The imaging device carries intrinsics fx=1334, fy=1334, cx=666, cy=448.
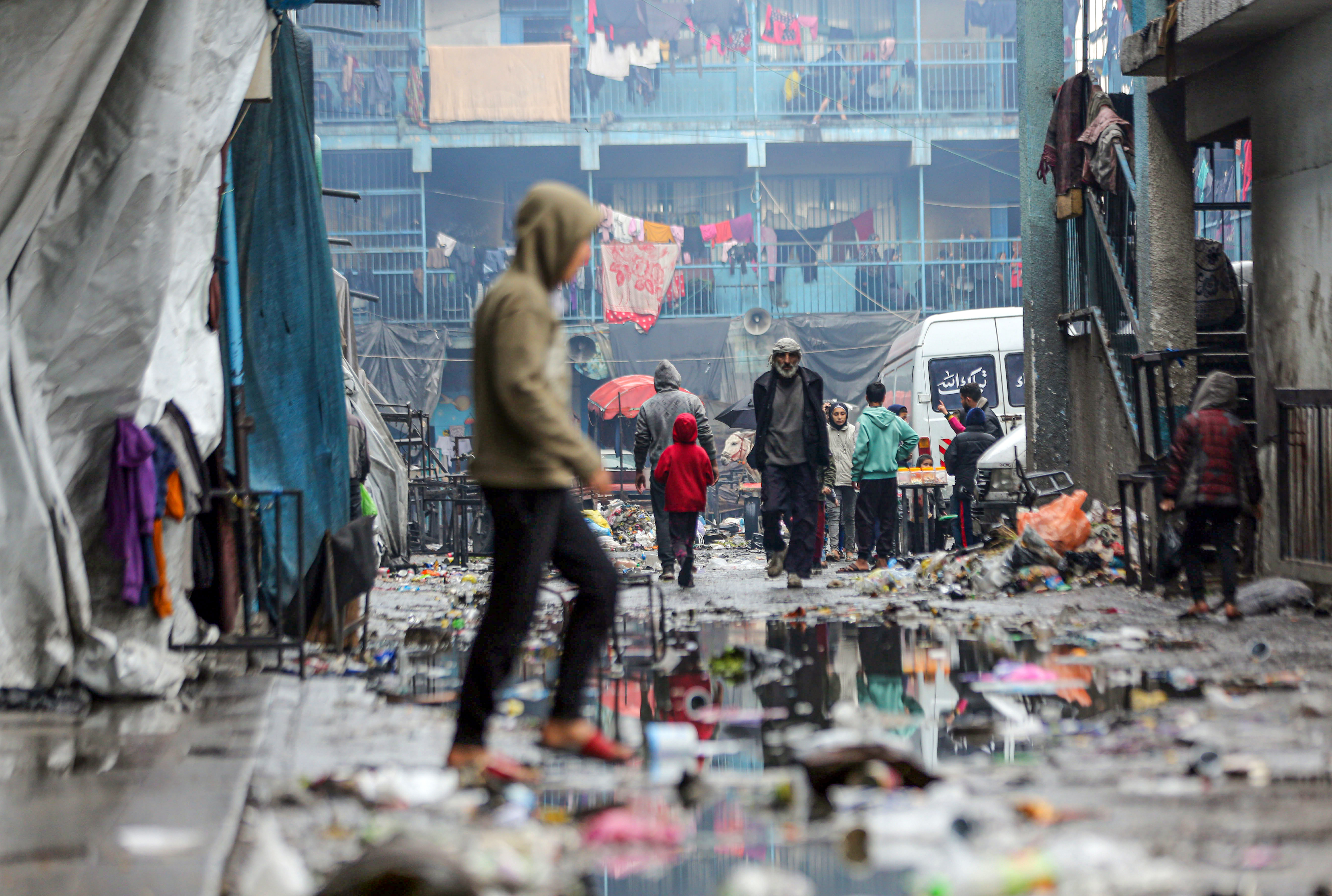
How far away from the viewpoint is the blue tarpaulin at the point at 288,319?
6758 millimetres

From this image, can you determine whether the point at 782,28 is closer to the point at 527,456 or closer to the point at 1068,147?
the point at 1068,147

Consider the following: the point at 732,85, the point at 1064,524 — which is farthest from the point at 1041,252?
the point at 732,85

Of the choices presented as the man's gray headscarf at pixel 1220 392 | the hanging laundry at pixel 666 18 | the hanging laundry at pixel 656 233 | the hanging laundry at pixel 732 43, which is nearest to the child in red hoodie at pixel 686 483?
the man's gray headscarf at pixel 1220 392

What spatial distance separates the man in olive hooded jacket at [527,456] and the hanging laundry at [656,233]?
82.7 feet

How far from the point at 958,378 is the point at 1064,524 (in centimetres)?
797

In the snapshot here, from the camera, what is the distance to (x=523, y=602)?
395 centimetres

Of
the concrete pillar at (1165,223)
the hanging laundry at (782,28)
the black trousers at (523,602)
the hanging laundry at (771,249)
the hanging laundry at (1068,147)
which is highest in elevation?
the hanging laundry at (782,28)

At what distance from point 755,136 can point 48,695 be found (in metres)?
25.7

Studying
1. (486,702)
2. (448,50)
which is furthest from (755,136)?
(486,702)

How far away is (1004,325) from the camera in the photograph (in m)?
17.8

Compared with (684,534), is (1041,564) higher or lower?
lower

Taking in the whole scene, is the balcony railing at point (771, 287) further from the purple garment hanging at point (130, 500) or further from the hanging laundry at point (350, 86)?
the purple garment hanging at point (130, 500)

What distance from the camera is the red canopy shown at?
22312 millimetres

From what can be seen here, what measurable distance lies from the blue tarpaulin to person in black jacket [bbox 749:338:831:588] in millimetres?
3793
